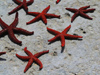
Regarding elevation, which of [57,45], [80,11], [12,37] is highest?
[80,11]

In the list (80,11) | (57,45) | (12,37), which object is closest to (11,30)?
(12,37)

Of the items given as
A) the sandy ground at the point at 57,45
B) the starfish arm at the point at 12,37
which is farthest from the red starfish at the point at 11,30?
the sandy ground at the point at 57,45

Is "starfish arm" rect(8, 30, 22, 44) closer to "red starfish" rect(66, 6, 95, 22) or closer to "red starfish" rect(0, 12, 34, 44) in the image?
"red starfish" rect(0, 12, 34, 44)

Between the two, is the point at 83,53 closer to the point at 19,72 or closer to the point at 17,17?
the point at 19,72

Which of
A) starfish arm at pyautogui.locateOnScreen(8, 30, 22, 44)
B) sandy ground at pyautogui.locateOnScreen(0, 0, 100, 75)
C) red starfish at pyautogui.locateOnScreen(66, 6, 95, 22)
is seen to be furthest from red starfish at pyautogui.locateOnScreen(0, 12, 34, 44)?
red starfish at pyautogui.locateOnScreen(66, 6, 95, 22)

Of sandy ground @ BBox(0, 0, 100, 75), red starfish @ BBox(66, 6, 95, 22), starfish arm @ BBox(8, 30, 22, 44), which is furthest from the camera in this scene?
red starfish @ BBox(66, 6, 95, 22)

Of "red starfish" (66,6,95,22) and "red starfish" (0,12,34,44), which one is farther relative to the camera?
"red starfish" (66,6,95,22)

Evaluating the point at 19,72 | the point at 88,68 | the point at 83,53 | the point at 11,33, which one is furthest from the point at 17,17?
the point at 88,68

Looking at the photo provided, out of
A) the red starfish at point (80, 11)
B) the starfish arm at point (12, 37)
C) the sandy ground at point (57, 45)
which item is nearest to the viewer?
the sandy ground at point (57, 45)

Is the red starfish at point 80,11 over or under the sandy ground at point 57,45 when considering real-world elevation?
over

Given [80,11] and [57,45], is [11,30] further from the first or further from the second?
[80,11]

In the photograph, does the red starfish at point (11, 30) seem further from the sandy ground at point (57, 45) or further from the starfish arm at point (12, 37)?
the sandy ground at point (57, 45)
